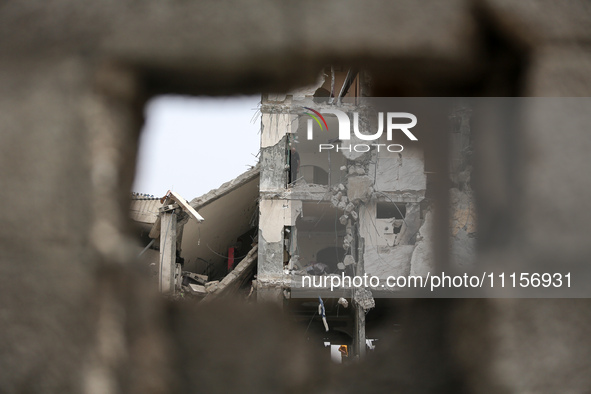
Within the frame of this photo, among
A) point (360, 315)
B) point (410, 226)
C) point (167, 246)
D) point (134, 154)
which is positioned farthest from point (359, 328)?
point (134, 154)

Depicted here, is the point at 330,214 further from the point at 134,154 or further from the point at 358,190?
the point at 134,154

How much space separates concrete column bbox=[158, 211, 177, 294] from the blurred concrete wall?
19.0 feet

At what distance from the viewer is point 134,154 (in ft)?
2.91

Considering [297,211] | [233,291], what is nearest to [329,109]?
[297,211]

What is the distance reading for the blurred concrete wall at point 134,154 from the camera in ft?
2.61

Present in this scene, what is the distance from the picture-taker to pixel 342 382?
0.91 meters

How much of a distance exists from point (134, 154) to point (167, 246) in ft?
19.2

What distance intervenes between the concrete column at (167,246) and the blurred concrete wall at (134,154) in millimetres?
5793

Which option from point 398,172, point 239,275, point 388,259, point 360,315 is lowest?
point 360,315

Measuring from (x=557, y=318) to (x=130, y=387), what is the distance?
0.75 m

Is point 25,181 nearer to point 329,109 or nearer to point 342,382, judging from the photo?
point 342,382

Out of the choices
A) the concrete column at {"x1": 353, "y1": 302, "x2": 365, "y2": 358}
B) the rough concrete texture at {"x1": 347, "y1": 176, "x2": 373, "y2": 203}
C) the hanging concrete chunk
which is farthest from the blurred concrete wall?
the concrete column at {"x1": 353, "y1": 302, "x2": 365, "y2": 358}

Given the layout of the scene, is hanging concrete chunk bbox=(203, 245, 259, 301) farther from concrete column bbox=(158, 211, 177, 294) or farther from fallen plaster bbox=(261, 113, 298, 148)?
fallen plaster bbox=(261, 113, 298, 148)

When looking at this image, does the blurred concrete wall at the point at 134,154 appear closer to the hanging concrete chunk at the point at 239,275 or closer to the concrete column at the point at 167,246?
the concrete column at the point at 167,246
